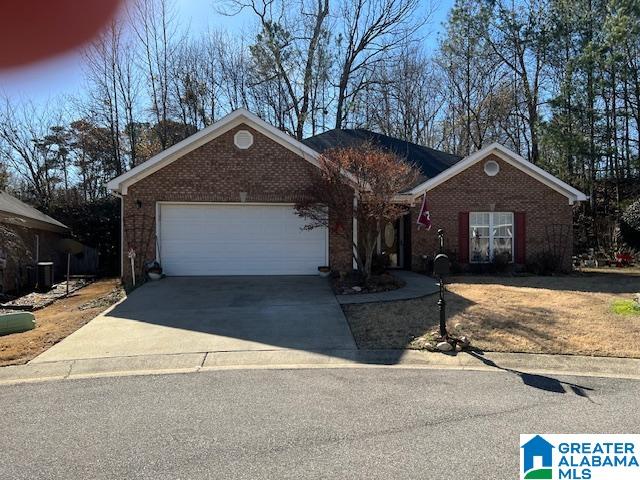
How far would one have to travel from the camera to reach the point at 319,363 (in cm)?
702

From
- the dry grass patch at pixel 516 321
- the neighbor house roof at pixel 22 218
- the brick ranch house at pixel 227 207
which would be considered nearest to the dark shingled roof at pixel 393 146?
the brick ranch house at pixel 227 207

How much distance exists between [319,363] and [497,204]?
12689mm

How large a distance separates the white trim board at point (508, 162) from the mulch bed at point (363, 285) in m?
4.93

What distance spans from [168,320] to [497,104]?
27.1 m

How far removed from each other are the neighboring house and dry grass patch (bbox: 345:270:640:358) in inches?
435

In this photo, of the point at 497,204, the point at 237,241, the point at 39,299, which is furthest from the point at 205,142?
the point at 497,204

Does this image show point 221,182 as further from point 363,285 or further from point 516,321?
point 516,321

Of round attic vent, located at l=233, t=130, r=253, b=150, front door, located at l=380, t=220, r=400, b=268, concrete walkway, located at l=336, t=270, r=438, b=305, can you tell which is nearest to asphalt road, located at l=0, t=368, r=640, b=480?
concrete walkway, located at l=336, t=270, r=438, b=305

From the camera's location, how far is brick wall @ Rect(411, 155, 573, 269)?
17438 mm

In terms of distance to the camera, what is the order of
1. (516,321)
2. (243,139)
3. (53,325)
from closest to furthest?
(516,321), (53,325), (243,139)

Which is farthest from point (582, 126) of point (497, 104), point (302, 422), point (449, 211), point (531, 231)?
point (302, 422)

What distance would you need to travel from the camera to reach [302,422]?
4.68m

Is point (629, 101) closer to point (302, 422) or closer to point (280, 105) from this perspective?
point (280, 105)

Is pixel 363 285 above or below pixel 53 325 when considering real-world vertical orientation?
above
